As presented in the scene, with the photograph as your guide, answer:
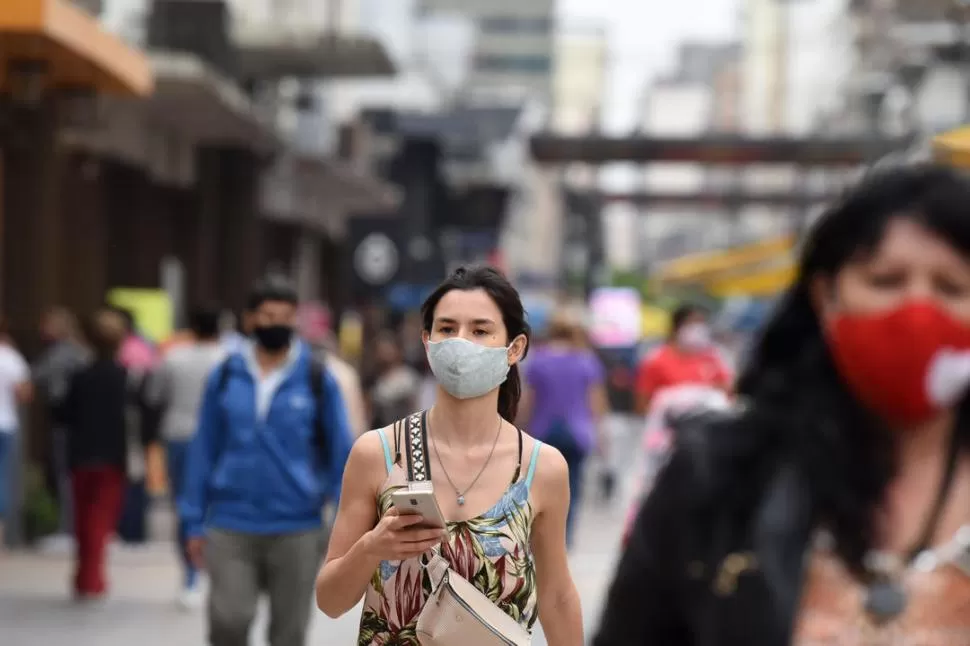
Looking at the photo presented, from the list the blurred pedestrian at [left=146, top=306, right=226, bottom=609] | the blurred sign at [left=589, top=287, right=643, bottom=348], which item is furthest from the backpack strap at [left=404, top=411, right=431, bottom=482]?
the blurred sign at [left=589, top=287, right=643, bottom=348]

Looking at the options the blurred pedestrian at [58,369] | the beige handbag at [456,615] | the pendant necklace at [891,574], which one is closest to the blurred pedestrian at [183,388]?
the blurred pedestrian at [58,369]

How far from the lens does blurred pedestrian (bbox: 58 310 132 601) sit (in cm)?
1298

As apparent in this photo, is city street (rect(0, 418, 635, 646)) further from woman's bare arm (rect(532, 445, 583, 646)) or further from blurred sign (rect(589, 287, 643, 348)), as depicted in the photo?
blurred sign (rect(589, 287, 643, 348))

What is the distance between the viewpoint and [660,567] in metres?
2.68

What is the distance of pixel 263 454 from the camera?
7.41 metres

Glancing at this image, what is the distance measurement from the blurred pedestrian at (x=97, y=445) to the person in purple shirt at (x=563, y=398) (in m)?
2.95

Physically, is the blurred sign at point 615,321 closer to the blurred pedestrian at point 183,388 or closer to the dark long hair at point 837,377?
the blurred pedestrian at point 183,388

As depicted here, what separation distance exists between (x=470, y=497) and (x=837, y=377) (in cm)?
238

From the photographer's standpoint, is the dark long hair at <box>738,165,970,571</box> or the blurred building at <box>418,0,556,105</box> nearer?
the dark long hair at <box>738,165,970,571</box>

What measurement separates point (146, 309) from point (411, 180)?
2390 centimetres

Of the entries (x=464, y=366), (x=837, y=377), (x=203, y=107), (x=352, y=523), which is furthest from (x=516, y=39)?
(x=837, y=377)

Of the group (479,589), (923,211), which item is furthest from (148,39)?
(923,211)

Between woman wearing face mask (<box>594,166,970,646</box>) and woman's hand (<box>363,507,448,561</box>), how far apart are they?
180cm

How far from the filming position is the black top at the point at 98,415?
13.2 m
